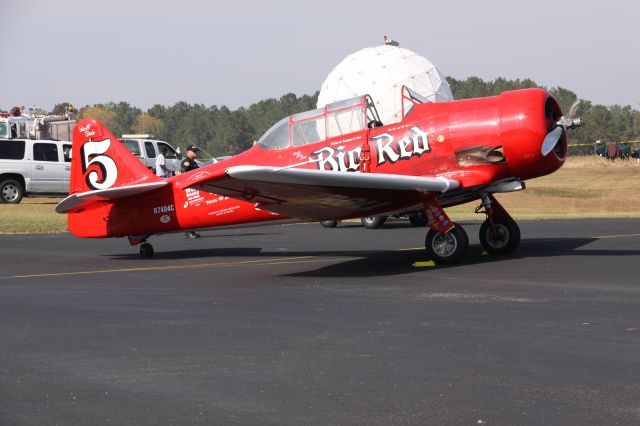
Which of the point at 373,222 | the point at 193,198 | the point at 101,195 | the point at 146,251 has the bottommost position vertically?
the point at 146,251

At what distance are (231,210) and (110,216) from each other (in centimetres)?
223

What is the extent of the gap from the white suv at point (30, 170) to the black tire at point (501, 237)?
20727 millimetres

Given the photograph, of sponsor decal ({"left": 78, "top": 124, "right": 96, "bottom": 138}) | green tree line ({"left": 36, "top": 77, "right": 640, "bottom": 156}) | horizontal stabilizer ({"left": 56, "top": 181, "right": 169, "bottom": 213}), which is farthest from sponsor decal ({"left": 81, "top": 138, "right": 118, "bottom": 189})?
green tree line ({"left": 36, "top": 77, "right": 640, "bottom": 156})

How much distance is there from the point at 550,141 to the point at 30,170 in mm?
23157

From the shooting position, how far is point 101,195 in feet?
45.7

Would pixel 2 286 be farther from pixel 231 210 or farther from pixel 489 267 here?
pixel 489 267

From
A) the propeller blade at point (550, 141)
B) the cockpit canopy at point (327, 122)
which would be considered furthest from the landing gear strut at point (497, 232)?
the cockpit canopy at point (327, 122)

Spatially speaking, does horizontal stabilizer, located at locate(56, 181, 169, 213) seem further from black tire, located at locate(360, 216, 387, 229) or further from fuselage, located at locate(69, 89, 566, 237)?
black tire, located at locate(360, 216, 387, 229)

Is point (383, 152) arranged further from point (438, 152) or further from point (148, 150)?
point (148, 150)

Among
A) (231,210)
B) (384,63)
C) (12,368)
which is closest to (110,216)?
(231,210)

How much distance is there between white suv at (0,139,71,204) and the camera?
31016 mm

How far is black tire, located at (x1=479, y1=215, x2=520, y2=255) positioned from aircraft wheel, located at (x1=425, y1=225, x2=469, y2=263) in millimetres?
1466

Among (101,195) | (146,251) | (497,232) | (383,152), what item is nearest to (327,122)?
(383,152)

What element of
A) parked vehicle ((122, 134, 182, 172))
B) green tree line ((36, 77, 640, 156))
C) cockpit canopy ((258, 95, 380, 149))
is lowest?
cockpit canopy ((258, 95, 380, 149))
